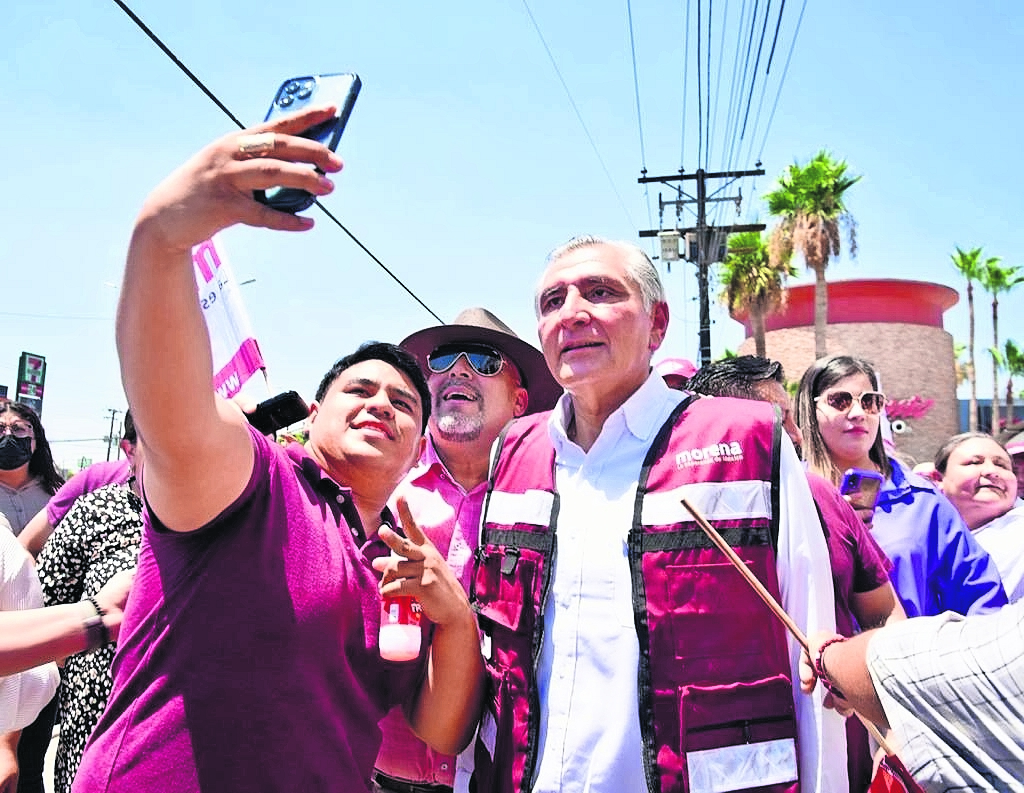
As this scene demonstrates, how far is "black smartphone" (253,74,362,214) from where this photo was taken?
1.21 metres

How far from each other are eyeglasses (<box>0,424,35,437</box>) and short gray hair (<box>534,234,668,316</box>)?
428cm

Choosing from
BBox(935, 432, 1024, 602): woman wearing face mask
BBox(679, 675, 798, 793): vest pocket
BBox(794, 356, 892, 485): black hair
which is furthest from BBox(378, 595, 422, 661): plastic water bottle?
BBox(935, 432, 1024, 602): woman wearing face mask

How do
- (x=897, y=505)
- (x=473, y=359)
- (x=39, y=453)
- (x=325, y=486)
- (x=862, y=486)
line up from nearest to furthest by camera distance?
1. (x=325, y=486)
2. (x=897, y=505)
3. (x=862, y=486)
4. (x=473, y=359)
5. (x=39, y=453)

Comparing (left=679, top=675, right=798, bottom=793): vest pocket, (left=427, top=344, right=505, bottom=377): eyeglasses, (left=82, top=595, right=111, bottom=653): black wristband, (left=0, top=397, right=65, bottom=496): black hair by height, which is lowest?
(left=679, top=675, right=798, bottom=793): vest pocket

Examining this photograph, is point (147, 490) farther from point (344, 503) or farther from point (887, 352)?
point (887, 352)

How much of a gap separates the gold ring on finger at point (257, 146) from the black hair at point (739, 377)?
7.57ft

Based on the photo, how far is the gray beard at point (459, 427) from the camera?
11.5 feet

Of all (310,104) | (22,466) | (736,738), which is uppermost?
(310,104)

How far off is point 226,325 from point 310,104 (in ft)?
11.2

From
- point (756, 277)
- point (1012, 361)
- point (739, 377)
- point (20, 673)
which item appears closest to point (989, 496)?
point (739, 377)

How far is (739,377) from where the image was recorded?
125 inches

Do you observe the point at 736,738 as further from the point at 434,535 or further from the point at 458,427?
the point at 458,427

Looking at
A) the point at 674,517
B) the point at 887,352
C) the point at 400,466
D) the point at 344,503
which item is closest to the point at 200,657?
the point at 344,503

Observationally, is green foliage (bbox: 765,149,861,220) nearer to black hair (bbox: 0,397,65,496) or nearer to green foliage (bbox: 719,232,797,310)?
green foliage (bbox: 719,232,797,310)
